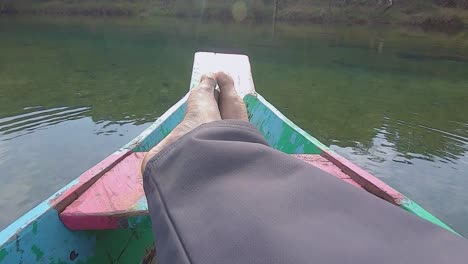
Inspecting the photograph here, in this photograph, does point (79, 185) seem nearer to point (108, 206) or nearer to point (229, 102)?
point (108, 206)

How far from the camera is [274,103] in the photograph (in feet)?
24.7

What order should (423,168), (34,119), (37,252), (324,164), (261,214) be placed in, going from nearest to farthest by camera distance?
(261,214) < (37,252) < (324,164) < (423,168) < (34,119)

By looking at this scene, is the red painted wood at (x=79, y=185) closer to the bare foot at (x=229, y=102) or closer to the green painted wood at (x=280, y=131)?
the bare foot at (x=229, y=102)

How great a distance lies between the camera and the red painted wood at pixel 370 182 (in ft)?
6.47

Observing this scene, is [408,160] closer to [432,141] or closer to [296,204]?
[432,141]

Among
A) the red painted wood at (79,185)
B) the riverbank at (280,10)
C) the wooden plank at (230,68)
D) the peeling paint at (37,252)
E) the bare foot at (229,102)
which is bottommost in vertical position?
the peeling paint at (37,252)

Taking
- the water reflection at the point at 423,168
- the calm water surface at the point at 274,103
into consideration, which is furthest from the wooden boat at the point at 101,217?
the water reflection at the point at 423,168

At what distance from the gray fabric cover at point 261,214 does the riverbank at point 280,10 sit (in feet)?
114

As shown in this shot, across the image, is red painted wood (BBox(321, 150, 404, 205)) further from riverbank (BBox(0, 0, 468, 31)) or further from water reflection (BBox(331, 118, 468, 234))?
riverbank (BBox(0, 0, 468, 31))

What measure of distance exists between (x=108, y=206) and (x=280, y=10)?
3773 centimetres

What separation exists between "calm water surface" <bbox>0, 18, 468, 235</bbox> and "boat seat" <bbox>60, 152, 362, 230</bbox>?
228 centimetres

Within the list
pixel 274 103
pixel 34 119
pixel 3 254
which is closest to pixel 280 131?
pixel 3 254

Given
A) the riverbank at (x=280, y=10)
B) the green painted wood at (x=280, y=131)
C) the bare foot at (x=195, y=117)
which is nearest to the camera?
the bare foot at (x=195, y=117)

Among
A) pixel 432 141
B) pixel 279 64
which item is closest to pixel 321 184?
pixel 432 141
